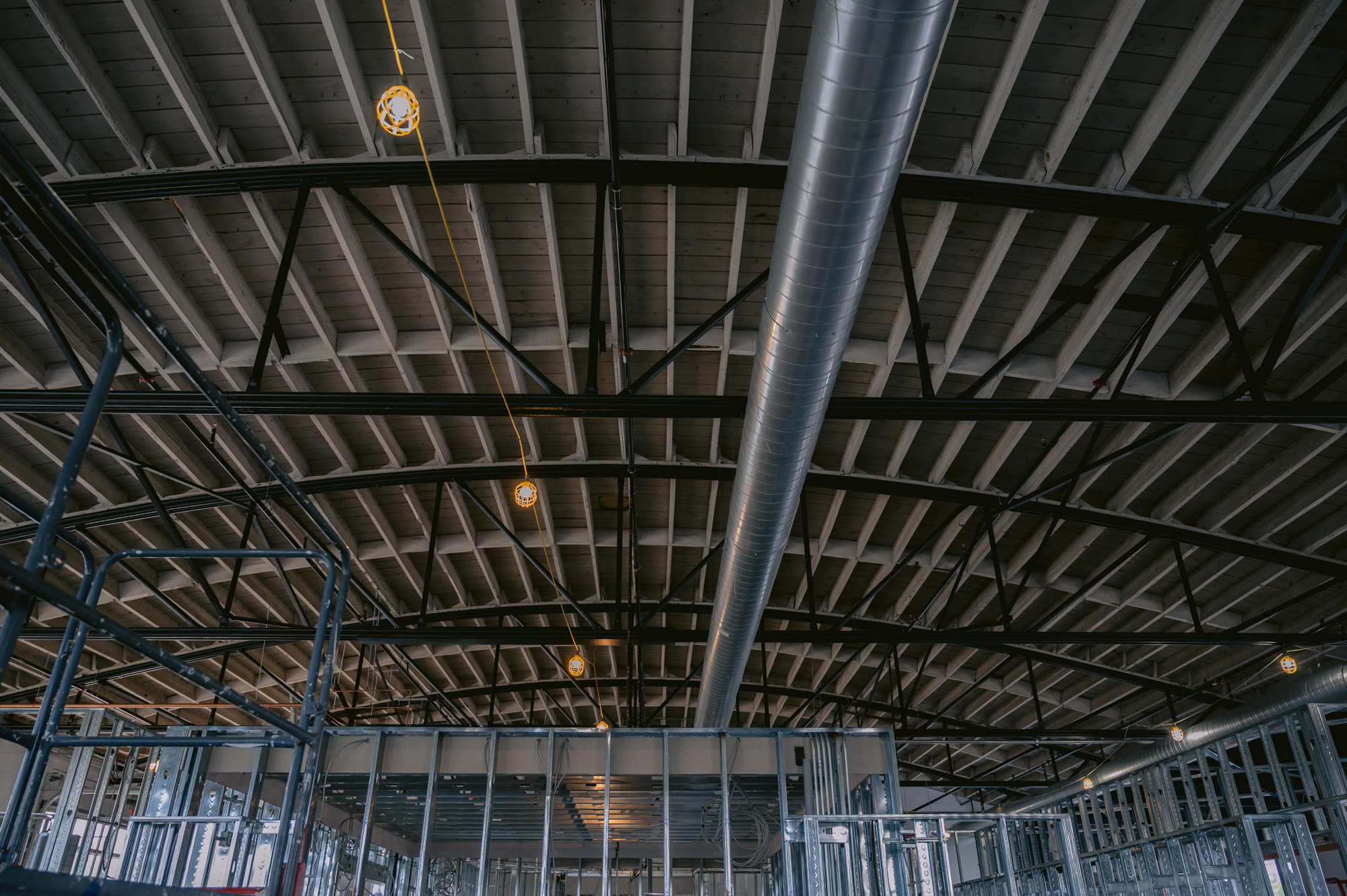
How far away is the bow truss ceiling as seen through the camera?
7.12 metres

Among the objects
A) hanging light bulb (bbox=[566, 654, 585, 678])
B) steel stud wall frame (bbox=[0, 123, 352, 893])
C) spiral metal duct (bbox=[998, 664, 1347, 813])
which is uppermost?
hanging light bulb (bbox=[566, 654, 585, 678])

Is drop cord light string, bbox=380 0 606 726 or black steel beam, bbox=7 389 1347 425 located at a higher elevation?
drop cord light string, bbox=380 0 606 726

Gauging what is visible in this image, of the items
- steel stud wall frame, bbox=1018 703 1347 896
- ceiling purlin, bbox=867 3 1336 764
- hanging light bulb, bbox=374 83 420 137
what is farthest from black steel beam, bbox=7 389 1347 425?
steel stud wall frame, bbox=1018 703 1347 896

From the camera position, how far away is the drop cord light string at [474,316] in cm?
590

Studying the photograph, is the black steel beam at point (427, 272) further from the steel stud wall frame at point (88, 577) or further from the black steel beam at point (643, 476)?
the black steel beam at point (643, 476)

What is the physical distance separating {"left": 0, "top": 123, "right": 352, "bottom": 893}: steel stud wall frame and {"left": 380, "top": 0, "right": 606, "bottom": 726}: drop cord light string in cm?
281

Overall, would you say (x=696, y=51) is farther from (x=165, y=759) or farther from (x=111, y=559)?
(x=165, y=759)

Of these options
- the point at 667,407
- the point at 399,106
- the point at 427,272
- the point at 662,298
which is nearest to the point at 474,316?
the point at 427,272

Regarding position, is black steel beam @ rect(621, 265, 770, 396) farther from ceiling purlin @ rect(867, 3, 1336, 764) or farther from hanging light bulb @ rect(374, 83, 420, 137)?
ceiling purlin @ rect(867, 3, 1336, 764)

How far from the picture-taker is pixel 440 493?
42.4 feet

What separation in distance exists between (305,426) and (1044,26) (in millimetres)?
10788

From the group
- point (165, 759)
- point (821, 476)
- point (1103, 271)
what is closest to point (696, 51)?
point (1103, 271)

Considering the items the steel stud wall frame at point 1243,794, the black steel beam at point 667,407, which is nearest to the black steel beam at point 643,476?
the steel stud wall frame at point 1243,794

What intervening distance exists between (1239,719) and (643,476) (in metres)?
10.7
